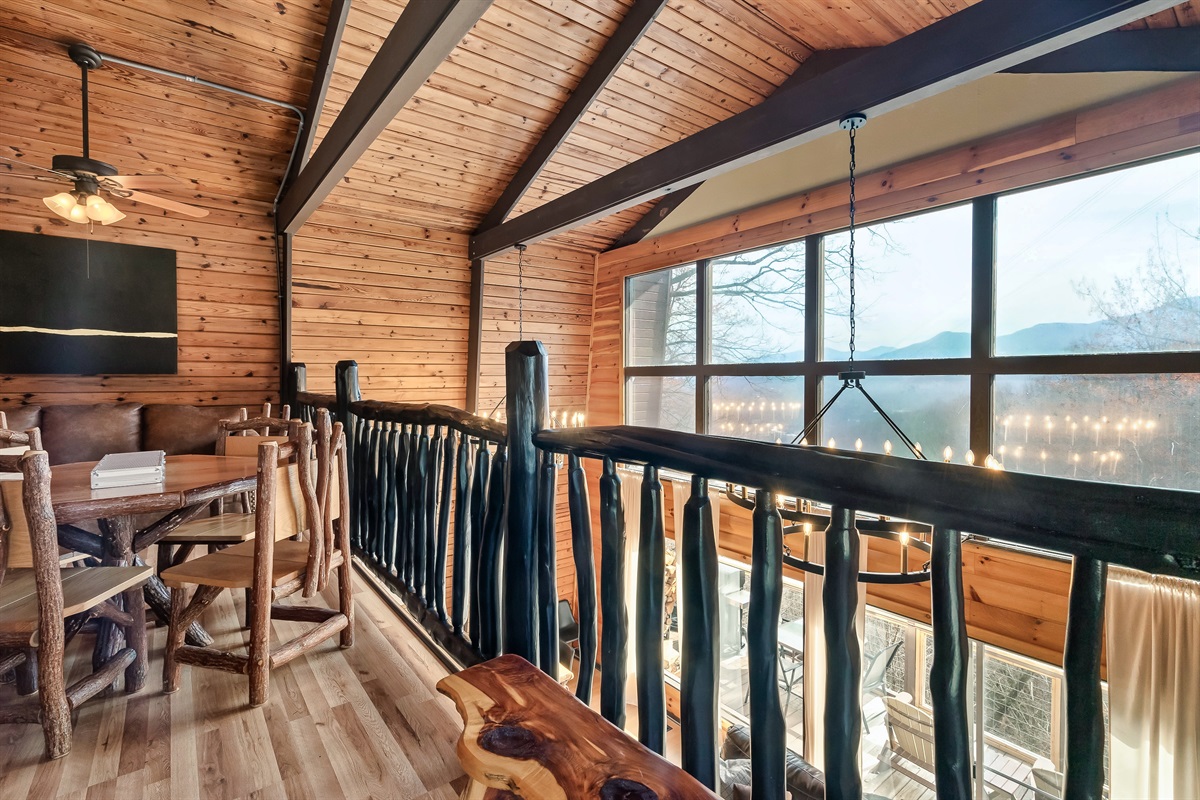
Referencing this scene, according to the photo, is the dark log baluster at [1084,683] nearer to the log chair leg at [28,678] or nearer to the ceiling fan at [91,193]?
the log chair leg at [28,678]

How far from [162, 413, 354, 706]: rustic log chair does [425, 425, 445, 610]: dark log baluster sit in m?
0.37

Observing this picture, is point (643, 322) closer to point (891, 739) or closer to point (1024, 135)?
point (1024, 135)

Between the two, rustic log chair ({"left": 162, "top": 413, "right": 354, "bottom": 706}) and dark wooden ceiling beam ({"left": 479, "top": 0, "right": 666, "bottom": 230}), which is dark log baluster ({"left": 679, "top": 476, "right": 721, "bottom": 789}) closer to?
rustic log chair ({"left": 162, "top": 413, "right": 354, "bottom": 706})

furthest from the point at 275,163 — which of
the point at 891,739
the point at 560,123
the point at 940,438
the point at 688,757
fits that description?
the point at 891,739

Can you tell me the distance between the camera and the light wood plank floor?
1.50 m

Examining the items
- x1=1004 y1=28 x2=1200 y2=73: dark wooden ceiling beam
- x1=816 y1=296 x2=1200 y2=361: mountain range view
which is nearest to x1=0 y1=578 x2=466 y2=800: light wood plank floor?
x1=816 y1=296 x2=1200 y2=361: mountain range view

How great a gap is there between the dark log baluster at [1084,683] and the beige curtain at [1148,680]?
1934 mm

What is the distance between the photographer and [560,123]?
487cm

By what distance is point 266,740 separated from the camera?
168 centimetres

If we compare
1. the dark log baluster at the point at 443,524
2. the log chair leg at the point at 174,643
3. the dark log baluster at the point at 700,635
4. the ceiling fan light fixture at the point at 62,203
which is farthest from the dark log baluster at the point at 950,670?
the ceiling fan light fixture at the point at 62,203

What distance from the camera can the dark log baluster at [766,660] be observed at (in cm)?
91

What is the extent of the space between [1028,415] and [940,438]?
552 millimetres

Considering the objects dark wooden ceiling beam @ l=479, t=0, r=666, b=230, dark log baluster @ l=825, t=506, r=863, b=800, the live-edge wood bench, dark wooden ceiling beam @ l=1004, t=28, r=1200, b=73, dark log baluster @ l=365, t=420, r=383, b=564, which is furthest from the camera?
dark wooden ceiling beam @ l=479, t=0, r=666, b=230

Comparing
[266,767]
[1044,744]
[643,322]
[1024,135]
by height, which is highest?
[1024,135]
